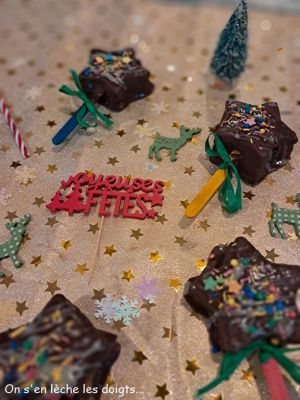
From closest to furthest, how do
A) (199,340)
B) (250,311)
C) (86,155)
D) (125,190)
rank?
(250,311)
(199,340)
(125,190)
(86,155)

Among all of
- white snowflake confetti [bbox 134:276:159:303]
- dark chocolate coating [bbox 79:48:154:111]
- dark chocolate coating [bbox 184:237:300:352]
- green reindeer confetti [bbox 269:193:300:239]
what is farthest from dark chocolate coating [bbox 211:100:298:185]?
white snowflake confetti [bbox 134:276:159:303]

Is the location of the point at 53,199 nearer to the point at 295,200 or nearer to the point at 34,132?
the point at 34,132

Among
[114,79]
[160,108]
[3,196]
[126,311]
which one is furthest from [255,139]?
[3,196]

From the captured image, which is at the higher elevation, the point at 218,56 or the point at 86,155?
the point at 218,56

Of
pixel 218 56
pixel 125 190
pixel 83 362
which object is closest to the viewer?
pixel 83 362

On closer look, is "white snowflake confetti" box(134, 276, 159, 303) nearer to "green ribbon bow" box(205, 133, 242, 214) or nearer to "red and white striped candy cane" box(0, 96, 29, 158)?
"green ribbon bow" box(205, 133, 242, 214)

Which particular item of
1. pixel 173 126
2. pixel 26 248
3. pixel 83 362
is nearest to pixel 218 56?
pixel 173 126

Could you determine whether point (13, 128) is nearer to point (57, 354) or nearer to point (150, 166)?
point (150, 166)
